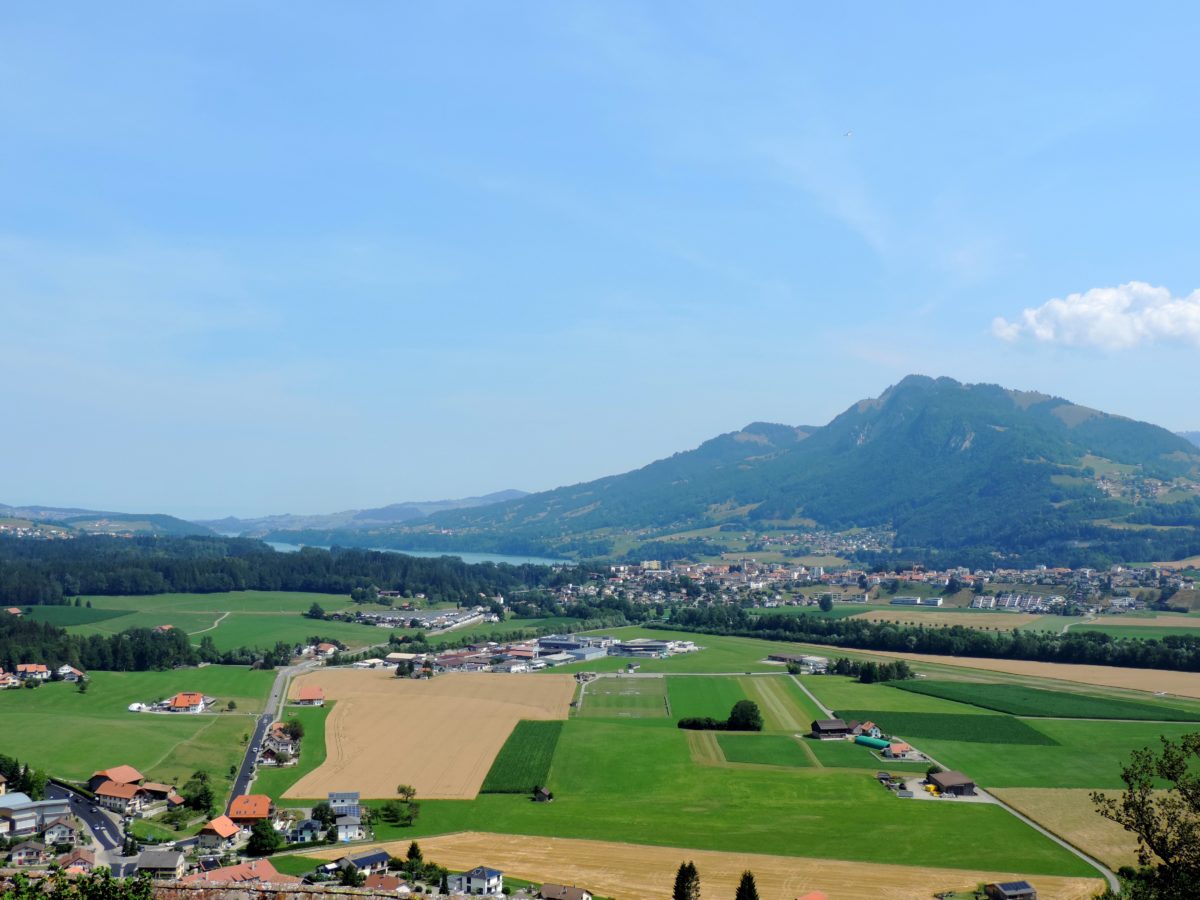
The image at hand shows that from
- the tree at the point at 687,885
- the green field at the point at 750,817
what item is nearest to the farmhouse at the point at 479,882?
the tree at the point at 687,885

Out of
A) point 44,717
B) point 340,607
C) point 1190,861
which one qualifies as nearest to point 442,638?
point 340,607

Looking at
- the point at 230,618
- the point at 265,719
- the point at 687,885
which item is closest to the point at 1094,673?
the point at 687,885

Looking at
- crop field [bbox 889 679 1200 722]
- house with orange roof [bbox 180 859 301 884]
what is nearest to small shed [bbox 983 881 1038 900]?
house with orange roof [bbox 180 859 301 884]

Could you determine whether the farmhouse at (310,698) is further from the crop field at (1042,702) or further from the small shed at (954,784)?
the crop field at (1042,702)

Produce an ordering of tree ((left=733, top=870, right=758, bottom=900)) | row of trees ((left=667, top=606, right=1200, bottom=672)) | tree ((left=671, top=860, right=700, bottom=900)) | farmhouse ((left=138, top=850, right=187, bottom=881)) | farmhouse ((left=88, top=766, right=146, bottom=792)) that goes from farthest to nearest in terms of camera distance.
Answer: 1. row of trees ((left=667, top=606, right=1200, bottom=672))
2. farmhouse ((left=88, top=766, right=146, bottom=792))
3. farmhouse ((left=138, top=850, right=187, bottom=881))
4. tree ((left=671, top=860, right=700, bottom=900))
5. tree ((left=733, top=870, right=758, bottom=900))

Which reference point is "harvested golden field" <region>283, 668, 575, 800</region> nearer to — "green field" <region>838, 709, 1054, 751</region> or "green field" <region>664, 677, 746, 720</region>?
"green field" <region>664, 677, 746, 720</region>

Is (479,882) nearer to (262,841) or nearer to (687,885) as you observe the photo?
(687,885)

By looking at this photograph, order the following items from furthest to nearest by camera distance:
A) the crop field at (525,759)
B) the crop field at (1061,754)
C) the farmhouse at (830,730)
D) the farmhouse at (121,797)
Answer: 1. the farmhouse at (830,730)
2. the crop field at (525,759)
3. the crop field at (1061,754)
4. the farmhouse at (121,797)
